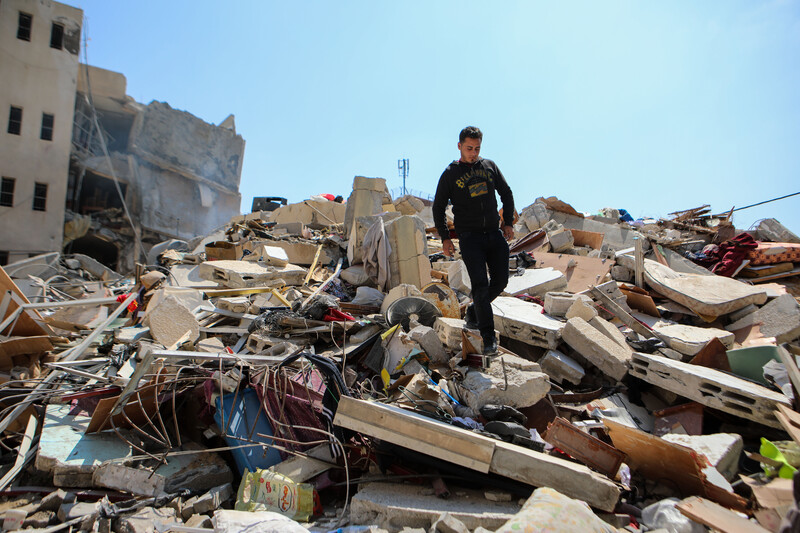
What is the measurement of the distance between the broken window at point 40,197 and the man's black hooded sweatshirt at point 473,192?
69.2ft

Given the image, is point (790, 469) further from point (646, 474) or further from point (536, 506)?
point (536, 506)

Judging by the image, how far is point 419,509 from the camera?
7.14 ft

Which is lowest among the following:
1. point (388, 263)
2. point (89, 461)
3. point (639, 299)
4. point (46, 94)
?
point (89, 461)

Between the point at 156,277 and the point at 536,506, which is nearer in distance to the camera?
the point at 536,506

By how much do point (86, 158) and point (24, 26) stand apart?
5.40 m

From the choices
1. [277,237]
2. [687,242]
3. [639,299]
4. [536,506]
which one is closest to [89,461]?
[536,506]

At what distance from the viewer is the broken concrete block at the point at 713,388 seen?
272 cm

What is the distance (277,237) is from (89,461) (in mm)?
7053

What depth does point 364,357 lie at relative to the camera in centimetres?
417

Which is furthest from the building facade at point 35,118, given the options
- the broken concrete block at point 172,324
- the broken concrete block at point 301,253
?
the broken concrete block at point 172,324

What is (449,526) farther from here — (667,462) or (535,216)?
(535,216)

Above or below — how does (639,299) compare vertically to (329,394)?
above

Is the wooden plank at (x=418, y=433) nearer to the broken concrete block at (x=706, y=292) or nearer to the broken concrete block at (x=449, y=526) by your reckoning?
the broken concrete block at (x=449, y=526)

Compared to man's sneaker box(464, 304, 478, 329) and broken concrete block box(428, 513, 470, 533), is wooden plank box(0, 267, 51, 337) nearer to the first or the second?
man's sneaker box(464, 304, 478, 329)
